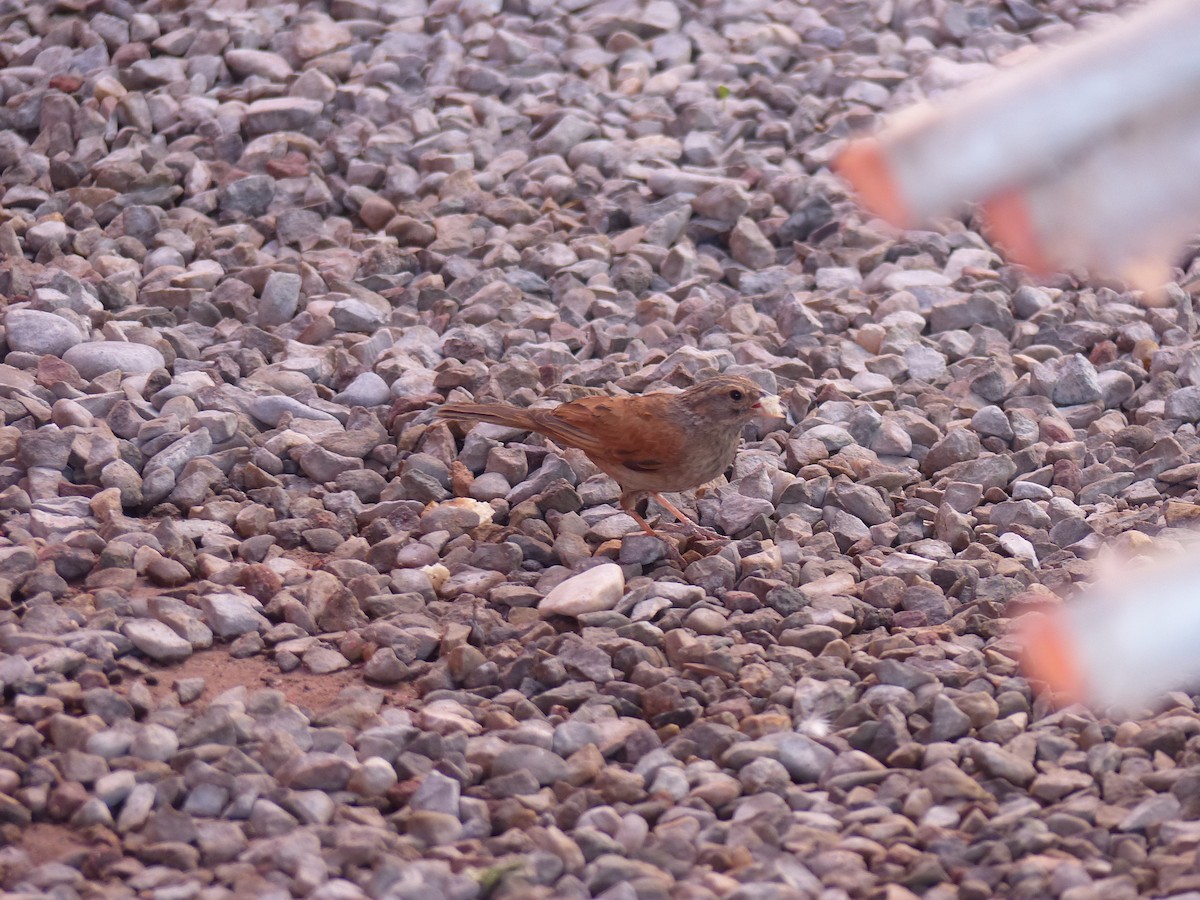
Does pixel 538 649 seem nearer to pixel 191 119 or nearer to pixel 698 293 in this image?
pixel 698 293

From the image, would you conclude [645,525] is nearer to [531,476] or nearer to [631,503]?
[631,503]

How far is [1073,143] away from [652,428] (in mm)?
2199

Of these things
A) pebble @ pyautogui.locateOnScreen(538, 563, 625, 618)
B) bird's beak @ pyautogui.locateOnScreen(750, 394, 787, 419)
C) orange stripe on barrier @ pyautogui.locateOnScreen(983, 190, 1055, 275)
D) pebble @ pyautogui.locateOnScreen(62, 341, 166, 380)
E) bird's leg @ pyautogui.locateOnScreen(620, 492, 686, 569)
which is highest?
bird's beak @ pyautogui.locateOnScreen(750, 394, 787, 419)

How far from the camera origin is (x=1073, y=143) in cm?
262

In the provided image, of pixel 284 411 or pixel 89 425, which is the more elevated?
pixel 284 411

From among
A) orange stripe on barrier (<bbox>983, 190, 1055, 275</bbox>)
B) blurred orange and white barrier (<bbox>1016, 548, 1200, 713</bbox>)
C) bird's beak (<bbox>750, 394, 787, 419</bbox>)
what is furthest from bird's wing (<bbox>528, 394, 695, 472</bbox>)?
orange stripe on barrier (<bbox>983, 190, 1055, 275</bbox>)

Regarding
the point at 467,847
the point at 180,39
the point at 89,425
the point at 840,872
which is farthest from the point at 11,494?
the point at 180,39

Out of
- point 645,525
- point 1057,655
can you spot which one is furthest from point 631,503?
point 1057,655

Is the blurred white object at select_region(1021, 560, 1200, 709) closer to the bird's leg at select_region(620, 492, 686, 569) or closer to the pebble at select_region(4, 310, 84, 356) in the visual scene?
the bird's leg at select_region(620, 492, 686, 569)

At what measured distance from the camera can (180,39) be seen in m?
7.35

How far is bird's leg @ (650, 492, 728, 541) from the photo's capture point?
475cm

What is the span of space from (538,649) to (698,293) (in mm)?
2487

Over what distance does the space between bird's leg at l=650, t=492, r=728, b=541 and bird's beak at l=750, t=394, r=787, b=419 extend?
414 mm

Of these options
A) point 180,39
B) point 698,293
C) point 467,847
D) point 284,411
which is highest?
point 698,293
